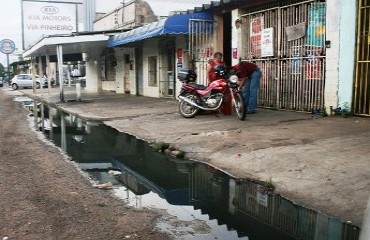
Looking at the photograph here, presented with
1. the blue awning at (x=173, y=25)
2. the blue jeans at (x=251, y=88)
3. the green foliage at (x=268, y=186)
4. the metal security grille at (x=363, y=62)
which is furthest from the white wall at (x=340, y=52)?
the green foliage at (x=268, y=186)

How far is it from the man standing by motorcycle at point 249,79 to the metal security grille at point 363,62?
8.82 feet

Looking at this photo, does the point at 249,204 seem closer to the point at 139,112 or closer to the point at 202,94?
the point at 202,94

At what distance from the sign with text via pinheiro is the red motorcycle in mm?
27024

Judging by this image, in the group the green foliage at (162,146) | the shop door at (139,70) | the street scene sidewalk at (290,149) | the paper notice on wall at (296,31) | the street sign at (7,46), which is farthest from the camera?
the street sign at (7,46)

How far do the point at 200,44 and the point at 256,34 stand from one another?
302cm

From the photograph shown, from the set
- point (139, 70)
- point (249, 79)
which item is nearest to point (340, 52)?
point (249, 79)

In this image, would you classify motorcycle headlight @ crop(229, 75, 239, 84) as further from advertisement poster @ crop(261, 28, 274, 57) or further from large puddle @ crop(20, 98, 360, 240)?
large puddle @ crop(20, 98, 360, 240)

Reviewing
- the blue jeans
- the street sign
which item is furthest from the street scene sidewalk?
the street sign

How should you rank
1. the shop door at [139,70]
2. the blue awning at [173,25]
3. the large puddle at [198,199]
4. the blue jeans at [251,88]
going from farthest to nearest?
the shop door at [139,70] < the blue awning at [173,25] < the blue jeans at [251,88] < the large puddle at [198,199]

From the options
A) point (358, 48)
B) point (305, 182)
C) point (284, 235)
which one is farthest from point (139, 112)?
point (284, 235)

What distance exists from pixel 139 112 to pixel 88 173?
765 cm

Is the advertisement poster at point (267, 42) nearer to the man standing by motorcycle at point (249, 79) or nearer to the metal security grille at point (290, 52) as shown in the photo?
the metal security grille at point (290, 52)

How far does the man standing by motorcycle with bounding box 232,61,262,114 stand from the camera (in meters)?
11.3

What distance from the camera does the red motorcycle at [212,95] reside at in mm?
10617
